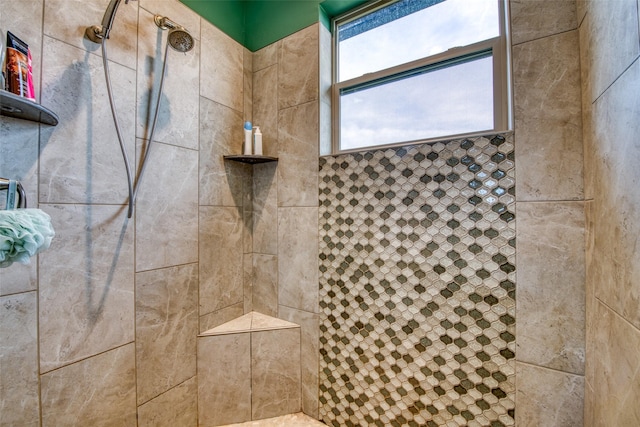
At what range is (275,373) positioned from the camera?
1.41 meters

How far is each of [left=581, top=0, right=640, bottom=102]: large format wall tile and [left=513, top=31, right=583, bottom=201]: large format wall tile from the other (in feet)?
0.19

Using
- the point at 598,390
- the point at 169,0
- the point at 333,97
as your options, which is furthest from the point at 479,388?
the point at 169,0

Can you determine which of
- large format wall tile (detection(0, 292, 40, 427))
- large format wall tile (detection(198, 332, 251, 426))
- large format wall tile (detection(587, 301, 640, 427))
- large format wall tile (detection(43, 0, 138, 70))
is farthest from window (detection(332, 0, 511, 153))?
large format wall tile (detection(0, 292, 40, 427))

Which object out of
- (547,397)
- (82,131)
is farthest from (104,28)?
(547,397)

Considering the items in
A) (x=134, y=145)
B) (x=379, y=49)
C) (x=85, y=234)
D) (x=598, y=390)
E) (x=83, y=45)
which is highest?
(x=379, y=49)

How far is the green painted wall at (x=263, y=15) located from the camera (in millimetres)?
1398

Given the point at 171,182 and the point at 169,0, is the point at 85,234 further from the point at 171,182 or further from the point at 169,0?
the point at 169,0

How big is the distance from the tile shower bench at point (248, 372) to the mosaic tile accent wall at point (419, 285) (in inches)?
7.6

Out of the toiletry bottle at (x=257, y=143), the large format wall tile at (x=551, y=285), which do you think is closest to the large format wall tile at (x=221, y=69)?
the toiletry bottle at (x=257, y=143)

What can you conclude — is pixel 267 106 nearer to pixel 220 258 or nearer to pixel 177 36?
pixel 177 36

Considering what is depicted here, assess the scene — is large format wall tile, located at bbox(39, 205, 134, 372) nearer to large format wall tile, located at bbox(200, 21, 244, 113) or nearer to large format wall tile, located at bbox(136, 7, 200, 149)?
large format wall tile, located at bbox(136, 7, 200, 149)

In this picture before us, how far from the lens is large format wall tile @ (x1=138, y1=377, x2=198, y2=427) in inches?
44.3

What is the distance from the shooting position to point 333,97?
146cm

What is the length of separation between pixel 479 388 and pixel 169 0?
7.01 feet
